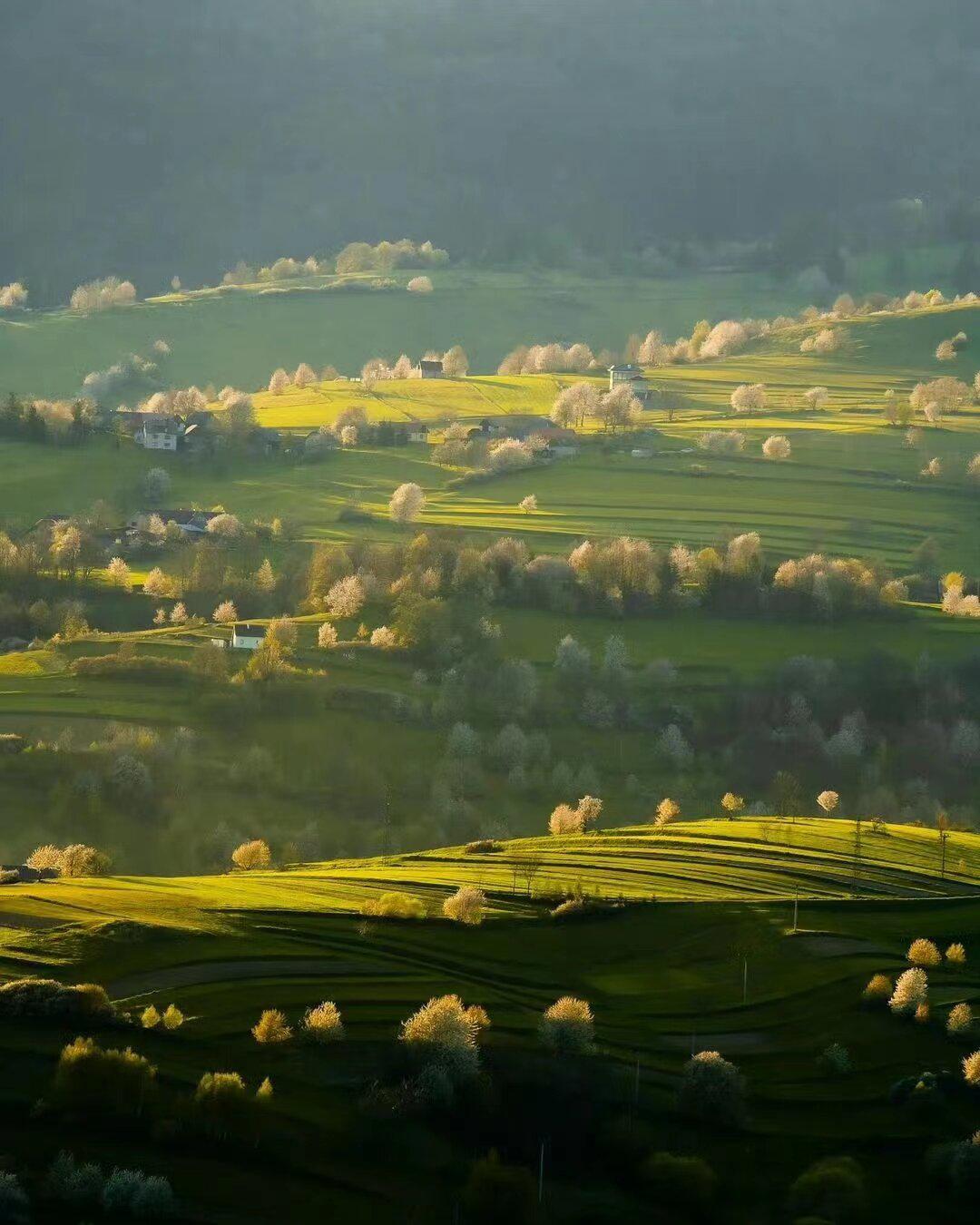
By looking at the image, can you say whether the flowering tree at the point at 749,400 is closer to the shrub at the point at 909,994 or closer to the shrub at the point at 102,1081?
the shrub at the point at 909,994

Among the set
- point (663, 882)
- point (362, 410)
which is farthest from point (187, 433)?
point (663, 882)

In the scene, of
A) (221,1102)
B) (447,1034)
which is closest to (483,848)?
(447,1034)

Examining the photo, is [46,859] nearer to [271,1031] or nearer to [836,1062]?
[271,1031]

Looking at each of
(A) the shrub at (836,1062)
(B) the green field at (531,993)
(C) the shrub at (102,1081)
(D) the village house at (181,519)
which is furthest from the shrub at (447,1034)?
(D) the village house at (181,519)

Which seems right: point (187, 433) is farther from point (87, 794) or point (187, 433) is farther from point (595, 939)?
point (595, 939)

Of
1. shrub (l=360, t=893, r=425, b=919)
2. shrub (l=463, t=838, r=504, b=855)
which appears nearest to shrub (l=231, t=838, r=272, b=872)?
shrub (l=463, t=838, r=504, b=855)

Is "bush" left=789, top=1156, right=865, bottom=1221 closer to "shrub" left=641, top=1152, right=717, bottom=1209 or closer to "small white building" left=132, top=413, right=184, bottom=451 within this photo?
"shrub" left=641, top=1152, right=717, bottom=1209
